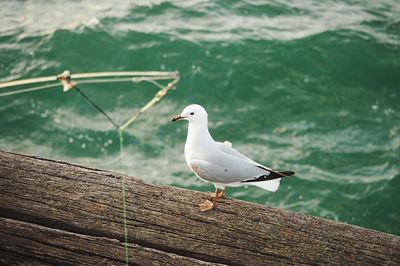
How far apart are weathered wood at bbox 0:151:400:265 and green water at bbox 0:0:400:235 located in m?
4.58

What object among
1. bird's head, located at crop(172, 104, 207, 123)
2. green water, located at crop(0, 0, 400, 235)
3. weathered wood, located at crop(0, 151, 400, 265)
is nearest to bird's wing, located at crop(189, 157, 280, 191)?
bird's head, located at crop(172, 104, 207, 123)

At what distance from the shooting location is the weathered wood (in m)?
2.04

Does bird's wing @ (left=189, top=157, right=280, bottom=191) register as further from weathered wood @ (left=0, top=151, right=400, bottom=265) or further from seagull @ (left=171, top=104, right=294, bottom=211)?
weathered wood @ (left=0, top=151, right=400, bottom=265)

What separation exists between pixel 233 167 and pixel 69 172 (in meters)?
1.14

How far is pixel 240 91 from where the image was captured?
28.9 ft

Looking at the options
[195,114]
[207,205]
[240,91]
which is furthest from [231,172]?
[240,91]

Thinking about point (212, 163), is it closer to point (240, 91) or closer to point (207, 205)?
point (207, 205)

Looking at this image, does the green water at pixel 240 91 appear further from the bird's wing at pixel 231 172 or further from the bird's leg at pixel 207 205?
the bird's leg at pixel 207 205

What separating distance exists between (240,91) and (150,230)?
22.4 feet

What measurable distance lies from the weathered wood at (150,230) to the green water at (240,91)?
4.58 meters

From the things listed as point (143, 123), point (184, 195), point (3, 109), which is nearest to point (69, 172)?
point (184, 195)

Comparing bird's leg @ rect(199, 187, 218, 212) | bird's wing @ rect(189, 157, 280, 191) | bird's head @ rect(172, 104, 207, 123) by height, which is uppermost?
bird's head @ rect(172, 104, 207, 123)

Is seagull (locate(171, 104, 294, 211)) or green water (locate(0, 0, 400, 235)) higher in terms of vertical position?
seagull (locate(171, 104, 294, 211))

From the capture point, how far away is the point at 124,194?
2.35 m
